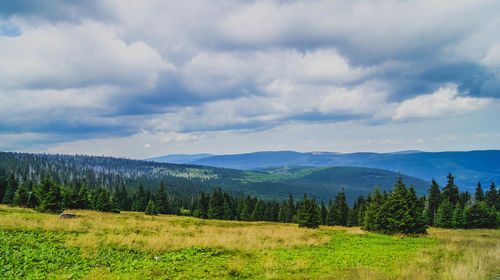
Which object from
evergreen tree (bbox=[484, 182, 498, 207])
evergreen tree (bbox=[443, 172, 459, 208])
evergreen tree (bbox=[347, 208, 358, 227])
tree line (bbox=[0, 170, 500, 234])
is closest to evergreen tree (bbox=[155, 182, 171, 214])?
tree line (bbox=[0, 170, 500, 234])

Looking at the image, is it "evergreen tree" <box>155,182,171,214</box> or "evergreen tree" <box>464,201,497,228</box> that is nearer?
"evergreen tree" <box>464,201,497,228</box>

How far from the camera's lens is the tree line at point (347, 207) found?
31.1m

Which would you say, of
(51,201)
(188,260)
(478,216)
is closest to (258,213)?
(478,216)

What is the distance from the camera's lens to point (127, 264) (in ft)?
35.4

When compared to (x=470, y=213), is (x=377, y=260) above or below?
above

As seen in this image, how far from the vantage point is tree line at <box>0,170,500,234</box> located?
3109 cm

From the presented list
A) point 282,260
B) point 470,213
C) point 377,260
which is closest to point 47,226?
point 282,260

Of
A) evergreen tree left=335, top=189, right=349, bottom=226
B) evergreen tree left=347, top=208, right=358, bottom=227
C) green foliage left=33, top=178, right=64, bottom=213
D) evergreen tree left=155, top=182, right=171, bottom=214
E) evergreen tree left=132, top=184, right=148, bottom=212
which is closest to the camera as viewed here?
green foliage left=33, top=178, right=64, bottom=213

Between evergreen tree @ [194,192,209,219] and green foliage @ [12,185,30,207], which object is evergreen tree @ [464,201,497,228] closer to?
evergreen tree @ [194,192,209,219]

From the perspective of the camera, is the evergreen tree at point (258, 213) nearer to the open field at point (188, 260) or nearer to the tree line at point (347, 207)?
the tree line at point (347, 207)

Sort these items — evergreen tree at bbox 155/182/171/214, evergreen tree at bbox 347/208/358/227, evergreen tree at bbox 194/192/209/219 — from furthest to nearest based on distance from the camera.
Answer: evergreen tree at bbox 155/182/171/214
evergreen tree at bbox 194/192/209/219
evergreen tree at bbox 347/208/358/227

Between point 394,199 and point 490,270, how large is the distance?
20.6 metres

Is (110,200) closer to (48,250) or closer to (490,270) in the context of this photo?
(48,250)

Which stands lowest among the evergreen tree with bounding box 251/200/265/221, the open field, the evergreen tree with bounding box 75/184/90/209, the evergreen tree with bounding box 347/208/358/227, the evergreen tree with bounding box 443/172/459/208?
the evergreen tree with bounding box 251/200/265/221
